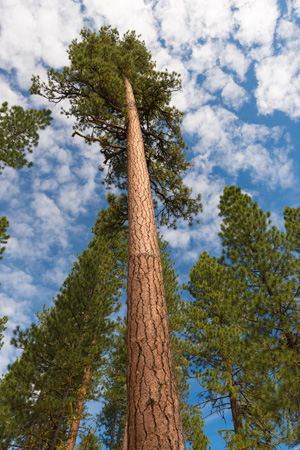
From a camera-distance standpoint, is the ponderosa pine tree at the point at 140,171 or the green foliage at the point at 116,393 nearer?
the ponderosa pine tree at the point at 140,171

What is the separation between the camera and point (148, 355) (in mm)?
2271

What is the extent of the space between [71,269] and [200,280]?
617cm

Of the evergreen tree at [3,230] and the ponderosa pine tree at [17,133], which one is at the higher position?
the ponderosa pine tree at [17,133]

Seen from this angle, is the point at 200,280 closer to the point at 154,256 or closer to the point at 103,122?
the point at 103,122

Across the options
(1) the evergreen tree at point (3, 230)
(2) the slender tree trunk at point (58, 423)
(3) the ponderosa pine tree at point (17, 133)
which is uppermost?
(3) the ponderosa pine tree at point (17, 133)

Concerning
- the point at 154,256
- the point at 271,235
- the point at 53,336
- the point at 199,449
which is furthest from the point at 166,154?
the point at 199,449

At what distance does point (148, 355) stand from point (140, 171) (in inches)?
140

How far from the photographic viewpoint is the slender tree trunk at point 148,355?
72.1 inches

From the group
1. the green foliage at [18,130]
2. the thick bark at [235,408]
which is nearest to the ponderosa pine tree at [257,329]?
the thick bark at [235,408]

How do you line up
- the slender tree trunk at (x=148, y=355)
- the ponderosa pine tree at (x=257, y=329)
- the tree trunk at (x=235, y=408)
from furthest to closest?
the tree trunk at (x=235, y=408) < the ponderosa pine tree at (x=257, y=329) < the slender tree trunk at (x=148, y=355)

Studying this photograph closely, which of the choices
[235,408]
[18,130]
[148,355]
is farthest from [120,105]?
[235,408]

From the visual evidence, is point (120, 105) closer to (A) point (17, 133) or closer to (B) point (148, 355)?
(A) point (17, 133)

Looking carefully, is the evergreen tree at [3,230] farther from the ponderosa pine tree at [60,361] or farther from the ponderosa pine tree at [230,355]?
the ponderosa pine tree at [230,355]

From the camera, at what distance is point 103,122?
7.05 meters
